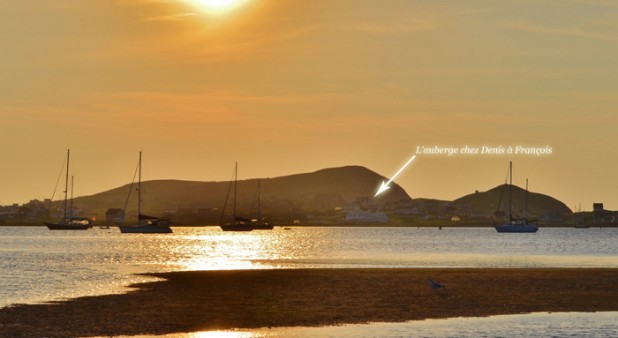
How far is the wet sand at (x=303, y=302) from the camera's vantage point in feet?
169

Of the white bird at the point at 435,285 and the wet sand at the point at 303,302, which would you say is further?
the white bird at the point at 435,285

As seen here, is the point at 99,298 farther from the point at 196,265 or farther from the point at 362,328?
the point at 196,265

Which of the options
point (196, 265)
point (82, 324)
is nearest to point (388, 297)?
point (82, 324)

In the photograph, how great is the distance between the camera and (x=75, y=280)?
3211 inches

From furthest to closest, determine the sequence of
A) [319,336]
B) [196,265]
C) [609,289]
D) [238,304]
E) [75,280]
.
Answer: [196,265] < [75,280] < [609,289] < [238,304] < [319,336]

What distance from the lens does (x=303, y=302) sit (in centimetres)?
6081

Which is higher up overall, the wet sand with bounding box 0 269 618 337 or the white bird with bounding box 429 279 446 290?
the white bird with bounding box 429 279 446 290

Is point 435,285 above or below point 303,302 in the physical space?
above

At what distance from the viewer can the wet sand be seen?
169ft

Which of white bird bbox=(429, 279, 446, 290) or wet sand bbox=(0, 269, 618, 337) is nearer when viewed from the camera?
wet sand bbox=(0, 269, 618, 337)

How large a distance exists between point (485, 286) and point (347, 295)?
11.0 m

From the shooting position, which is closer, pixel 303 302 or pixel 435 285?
pixel 303 302

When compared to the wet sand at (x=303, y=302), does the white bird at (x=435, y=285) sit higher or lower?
higher

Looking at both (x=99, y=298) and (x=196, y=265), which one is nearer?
(x=99, y=298)
